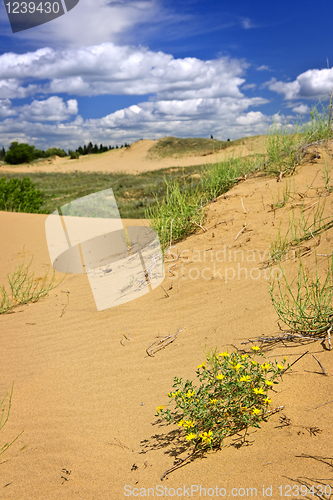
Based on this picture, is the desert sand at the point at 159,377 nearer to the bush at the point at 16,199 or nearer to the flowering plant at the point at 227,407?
the flowering plant at the point at 227,407

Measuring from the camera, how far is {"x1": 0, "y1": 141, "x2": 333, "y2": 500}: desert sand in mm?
1797

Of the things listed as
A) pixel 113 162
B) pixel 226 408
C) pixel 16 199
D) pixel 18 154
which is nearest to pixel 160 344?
pixel 226 408

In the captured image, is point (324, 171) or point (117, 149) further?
point (117, 149)

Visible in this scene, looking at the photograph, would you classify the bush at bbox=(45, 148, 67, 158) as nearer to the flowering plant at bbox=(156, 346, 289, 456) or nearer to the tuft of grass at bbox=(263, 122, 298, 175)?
the tuft of grass at bbox=(263, 122, 298, 175)

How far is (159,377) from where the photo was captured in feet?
9.23

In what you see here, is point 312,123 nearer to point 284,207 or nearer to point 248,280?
point 284,207

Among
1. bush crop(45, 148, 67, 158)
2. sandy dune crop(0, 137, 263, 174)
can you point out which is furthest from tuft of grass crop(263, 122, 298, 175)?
bush crop(45, 148, 67, 158)

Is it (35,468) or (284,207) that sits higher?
(284,207)

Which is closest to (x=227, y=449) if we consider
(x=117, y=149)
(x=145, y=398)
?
(x=145, y=398)

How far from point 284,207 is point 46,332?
3.44 meters

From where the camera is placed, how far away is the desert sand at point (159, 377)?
1.80 m

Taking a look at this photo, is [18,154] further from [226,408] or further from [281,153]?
[226,408]

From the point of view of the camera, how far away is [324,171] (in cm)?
525

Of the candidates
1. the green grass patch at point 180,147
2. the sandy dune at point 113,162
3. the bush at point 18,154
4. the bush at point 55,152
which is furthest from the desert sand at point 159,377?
the bush at point 55,152
